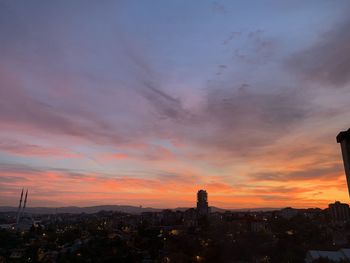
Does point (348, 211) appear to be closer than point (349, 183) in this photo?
No

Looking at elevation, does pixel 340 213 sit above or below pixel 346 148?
above

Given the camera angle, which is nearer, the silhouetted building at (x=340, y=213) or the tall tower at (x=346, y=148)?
the tall tower at (x=346, y=148)

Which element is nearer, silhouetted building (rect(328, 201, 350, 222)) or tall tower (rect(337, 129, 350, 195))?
tall tower (rect(337, 129, 350, 195))

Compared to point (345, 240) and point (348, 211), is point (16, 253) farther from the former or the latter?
point (348, 211)

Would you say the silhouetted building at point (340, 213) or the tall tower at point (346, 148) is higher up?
the silhouetted building at point (340, 213)

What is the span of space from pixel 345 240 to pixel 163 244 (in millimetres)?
54243

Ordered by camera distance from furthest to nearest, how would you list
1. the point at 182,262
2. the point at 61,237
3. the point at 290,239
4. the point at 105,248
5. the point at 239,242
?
the point at 61,237, the point at 290,239, the point at 239,242, the point at 105,248, the point at 182,262

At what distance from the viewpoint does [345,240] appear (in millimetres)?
88938

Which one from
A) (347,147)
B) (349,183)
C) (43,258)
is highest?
(347,147)

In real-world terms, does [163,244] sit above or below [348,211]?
below

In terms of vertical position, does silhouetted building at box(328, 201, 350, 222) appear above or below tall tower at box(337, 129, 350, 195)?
above

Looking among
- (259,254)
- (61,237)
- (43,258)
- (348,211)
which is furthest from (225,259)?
(348,211)

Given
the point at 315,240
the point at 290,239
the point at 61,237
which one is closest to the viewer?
the point at 290,239

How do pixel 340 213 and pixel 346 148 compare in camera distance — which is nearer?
pixel 346 148
